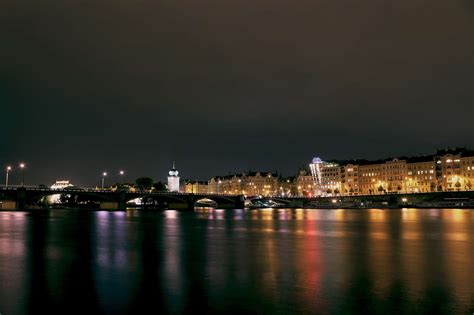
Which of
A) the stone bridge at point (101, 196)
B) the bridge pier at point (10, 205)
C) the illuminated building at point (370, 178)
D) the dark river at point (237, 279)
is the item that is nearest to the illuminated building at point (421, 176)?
the illuminated building at point (370, 178)

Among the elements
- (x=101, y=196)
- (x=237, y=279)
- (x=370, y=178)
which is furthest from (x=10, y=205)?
Answer: (x=370, y=178)

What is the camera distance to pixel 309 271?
21891mm

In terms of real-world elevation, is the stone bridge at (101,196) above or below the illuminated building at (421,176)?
below

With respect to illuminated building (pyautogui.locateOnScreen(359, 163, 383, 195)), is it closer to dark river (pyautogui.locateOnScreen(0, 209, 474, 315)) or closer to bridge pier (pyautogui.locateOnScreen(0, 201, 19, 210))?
bridge pier (pyautogui.locateOnScreen(0, 201, 19, 210))

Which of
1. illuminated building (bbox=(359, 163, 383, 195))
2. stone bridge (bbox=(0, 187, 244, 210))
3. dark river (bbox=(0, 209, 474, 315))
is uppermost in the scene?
illuminated building (bbox=(359, 163, 383, 195))

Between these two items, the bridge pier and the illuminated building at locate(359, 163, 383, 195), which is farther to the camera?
the illuminated building at locate(359, 163, 383, 195)

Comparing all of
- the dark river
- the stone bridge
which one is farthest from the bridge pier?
the dark river

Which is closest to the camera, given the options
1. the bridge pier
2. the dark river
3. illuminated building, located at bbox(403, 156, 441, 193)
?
the dark river

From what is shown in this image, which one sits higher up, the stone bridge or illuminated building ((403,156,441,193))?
illuminated building ((403,156,441,193))

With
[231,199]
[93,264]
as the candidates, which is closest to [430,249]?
[93,264]

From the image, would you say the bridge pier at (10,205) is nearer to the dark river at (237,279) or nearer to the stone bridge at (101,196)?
the stone bridge at (101,196)

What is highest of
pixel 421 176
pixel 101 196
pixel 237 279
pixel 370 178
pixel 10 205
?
pixel 421 176

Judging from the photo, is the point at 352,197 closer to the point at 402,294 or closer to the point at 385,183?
the point at 385,183

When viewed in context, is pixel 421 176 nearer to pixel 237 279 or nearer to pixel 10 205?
pixel 10 205
